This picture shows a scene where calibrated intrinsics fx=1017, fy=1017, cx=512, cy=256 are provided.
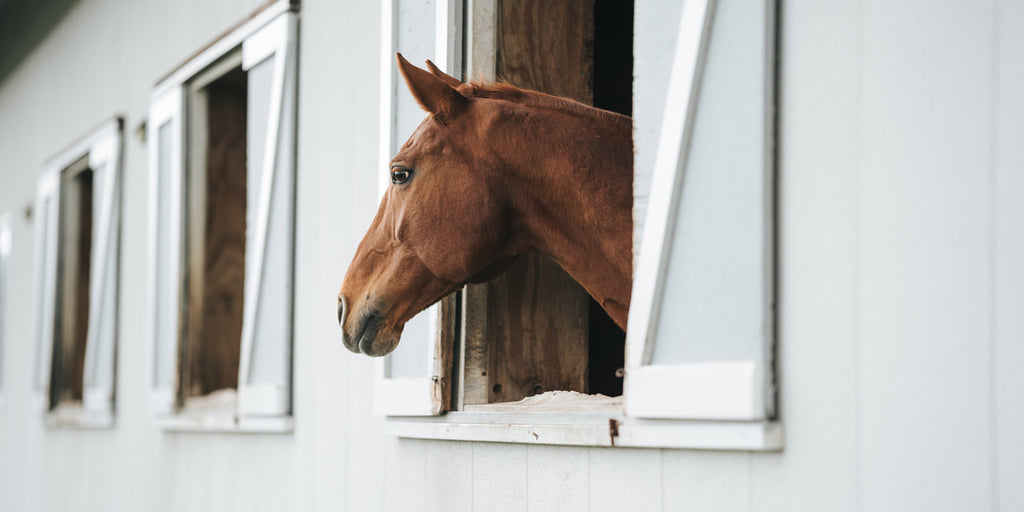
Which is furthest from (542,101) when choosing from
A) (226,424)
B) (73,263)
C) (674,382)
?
(73,263)

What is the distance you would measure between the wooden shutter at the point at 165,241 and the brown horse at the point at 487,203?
2567 millimetres

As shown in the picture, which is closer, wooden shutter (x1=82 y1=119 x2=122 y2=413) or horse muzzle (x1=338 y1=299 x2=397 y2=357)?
horse muzzle (x1=338 y1=299 x2=397 y2=357)

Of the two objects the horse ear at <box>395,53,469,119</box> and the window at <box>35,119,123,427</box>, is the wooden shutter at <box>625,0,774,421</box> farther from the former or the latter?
the window at <box>35,119,123,427</box>

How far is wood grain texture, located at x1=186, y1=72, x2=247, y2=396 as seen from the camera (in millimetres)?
4797

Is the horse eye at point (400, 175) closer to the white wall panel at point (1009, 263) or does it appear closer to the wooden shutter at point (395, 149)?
the wooden shutter at point (395, 149)

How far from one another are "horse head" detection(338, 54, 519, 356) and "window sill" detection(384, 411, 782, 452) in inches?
12.9

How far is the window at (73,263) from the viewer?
5875 millimetres

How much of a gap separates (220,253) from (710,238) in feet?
11.9

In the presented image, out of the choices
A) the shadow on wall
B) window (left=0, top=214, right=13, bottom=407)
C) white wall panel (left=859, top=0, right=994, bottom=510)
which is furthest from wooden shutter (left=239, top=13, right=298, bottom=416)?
window (left=0, top=214, right=13, bottom=407)

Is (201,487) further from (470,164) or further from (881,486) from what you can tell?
(881,486)

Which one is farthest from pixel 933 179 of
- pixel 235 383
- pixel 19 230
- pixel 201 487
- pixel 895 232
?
pixel 19 230

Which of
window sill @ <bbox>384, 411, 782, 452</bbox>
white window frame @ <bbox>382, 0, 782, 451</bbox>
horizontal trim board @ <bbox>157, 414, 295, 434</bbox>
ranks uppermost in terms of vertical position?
white window frame @ <bbox>382, 0, 782, 451</bbox>

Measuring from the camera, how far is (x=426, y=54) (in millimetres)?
2990

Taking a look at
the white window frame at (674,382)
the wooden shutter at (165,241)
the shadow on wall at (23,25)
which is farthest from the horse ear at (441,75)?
the shadow on wall at (23,25)
